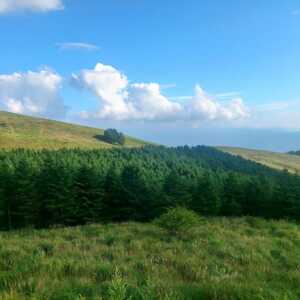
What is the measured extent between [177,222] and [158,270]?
32.9 feet

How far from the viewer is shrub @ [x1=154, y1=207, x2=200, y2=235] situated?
67.4ft

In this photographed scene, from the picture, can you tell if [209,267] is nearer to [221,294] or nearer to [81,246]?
[221,294]

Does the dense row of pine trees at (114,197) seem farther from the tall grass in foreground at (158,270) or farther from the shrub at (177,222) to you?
the tall grass in foreground at (158,270)

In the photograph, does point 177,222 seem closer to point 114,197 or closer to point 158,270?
point 158,270

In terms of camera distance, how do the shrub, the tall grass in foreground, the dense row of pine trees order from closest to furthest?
the tall grass in foreground → the shrub → the dense row of pine trees

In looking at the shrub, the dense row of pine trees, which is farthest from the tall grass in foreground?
the dense row of pine trees

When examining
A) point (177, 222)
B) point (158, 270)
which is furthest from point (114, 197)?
point (158, 270)

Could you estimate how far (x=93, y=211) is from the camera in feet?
161

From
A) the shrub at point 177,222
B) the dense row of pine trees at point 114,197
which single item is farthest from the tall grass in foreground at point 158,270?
the dense row of pine trees at point 114,197

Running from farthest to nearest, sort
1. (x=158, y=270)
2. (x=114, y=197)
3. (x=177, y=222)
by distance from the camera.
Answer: (x=114, y=197) < (x=177, y=222) < (x=158, y=270)

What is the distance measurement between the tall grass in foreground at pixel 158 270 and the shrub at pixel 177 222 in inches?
38.6

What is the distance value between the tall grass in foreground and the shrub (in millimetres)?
979

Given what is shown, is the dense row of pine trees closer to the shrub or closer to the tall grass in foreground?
the shrub

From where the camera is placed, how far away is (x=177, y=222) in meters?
20.5
